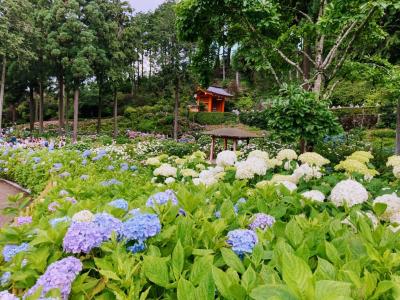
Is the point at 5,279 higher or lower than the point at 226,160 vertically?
lower

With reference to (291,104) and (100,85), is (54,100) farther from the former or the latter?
(291,104)

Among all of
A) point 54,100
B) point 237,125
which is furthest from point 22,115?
point 237,125

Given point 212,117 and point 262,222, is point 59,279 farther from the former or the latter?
point 212,117

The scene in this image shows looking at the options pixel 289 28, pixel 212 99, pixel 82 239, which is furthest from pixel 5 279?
pixel 212 99

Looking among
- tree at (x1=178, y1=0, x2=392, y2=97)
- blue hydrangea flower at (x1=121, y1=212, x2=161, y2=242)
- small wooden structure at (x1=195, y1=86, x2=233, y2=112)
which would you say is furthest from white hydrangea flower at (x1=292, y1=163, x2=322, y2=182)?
small wooden structure at (x1=195, y1=86, x2=233, y2=112)

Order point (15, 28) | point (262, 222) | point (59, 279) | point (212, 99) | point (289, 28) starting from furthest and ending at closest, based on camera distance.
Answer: point (212, 99) < point (15, 28) < point (289, 28) < point (262, 222) < point (59, 279)

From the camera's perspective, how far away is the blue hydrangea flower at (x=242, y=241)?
1397 mm

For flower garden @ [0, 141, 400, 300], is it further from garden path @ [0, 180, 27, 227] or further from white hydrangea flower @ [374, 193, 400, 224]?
garden path @ [0, 180, 27, 227]

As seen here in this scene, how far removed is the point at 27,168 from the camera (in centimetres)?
802

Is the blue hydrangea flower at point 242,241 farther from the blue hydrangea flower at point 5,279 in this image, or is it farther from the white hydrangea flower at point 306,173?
the white hydrangea flower at point 306,173

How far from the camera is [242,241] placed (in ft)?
4.62

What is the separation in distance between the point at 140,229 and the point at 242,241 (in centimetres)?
41

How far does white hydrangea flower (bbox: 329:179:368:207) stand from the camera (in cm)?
217

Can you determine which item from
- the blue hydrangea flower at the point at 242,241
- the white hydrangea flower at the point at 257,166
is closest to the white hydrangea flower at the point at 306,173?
the white hydrangea flower at the point at 257,166
